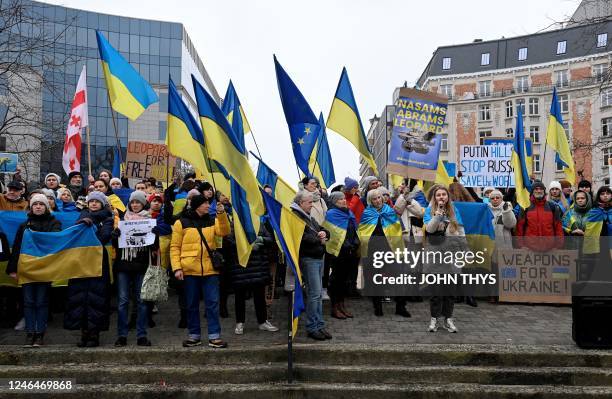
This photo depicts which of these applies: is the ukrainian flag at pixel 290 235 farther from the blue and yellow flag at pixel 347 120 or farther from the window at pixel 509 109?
the window at pixel 509 109

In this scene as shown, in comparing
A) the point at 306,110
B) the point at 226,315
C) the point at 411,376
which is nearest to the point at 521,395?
the point at 411,376

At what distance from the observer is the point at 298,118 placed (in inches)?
349

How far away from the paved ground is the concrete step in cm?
99

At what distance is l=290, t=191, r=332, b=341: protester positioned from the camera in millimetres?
7359

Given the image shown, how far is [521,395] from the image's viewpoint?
19.6 ft

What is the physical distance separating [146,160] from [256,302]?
5.75 metres

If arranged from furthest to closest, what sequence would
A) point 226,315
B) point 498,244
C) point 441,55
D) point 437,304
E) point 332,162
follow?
1. point 441,55
2. point 332,162
3. point 498,244
4. point 226,315
5. point 437,304

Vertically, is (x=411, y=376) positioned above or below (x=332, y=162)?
below

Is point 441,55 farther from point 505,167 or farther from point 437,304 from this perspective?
point 437,304

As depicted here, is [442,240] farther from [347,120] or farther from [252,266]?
[347,120]

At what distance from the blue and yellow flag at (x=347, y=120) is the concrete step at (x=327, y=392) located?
16.0ft

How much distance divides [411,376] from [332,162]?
6.61 metres

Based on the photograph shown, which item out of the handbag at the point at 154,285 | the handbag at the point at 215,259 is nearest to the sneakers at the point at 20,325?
the handbag at the point at 154,285

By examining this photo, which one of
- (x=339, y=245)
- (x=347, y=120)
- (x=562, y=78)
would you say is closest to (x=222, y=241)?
(x=339, y=245)
